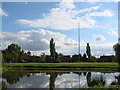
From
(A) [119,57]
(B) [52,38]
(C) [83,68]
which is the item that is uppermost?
(B) [52,38]

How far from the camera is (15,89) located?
55.3 ft

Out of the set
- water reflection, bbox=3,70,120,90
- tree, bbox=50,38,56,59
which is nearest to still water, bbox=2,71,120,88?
water reflection, bbox=3,70,120,90

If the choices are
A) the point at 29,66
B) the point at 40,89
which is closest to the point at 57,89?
the point at 40,89

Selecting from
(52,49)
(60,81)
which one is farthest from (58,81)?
(52,49)

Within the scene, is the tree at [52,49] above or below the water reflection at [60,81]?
above

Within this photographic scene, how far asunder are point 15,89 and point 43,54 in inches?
2363

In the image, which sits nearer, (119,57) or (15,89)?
(15,89)

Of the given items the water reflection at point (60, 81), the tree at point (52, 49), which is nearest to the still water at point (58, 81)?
the water reflection at point (60, 81)

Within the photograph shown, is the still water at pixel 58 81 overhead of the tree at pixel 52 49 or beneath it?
beneath

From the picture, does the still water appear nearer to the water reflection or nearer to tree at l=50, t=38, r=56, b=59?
the water reflection

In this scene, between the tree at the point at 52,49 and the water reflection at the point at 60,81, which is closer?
the water reflection at the point at 60,81

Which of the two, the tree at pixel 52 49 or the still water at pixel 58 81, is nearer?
the still water at pixel 58 81

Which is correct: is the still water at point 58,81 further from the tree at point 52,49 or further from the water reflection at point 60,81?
the tree at point 52,49

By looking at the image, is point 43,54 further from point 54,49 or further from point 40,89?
point 40,89
